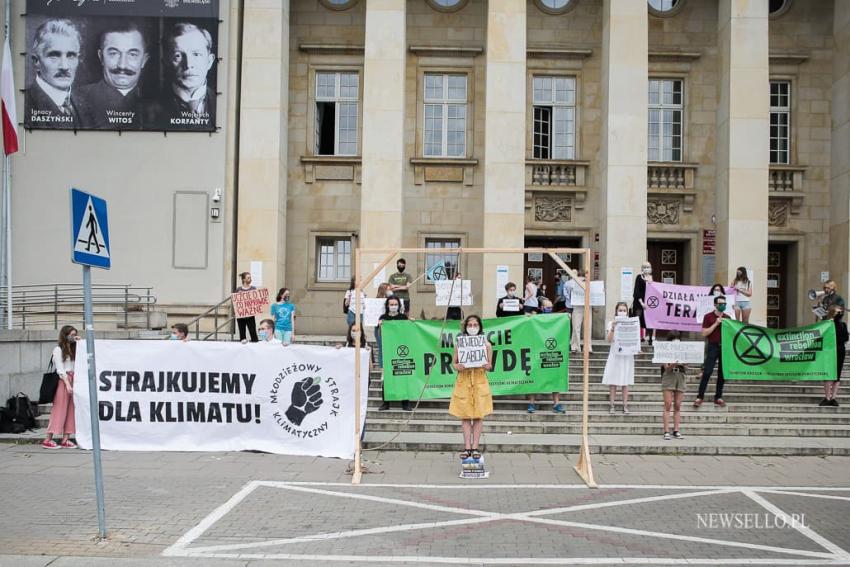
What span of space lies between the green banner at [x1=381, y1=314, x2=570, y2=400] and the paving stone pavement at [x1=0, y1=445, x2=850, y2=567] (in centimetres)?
143

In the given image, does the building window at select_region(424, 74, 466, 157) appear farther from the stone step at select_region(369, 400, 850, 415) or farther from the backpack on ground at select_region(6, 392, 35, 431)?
the backpack on ground at select_region(6, 392, 35, 431)

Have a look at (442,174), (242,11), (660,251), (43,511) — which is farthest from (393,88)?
(43,511)

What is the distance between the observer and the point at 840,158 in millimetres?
20766

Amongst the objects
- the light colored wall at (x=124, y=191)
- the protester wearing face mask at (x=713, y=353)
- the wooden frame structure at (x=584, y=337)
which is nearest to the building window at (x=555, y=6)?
the light colored wall at (x=124, y=191)

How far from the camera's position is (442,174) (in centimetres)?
2214

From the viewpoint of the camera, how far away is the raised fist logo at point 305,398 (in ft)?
36.9

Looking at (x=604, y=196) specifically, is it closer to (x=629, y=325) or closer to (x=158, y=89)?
(x=629, y=325)

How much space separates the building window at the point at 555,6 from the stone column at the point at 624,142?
2.86 m

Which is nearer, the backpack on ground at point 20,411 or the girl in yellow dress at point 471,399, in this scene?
the girl in yellow dress at point 471,399

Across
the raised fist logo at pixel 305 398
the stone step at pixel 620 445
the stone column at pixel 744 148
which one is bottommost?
the stone step at pixel 620 445

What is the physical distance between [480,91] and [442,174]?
262 cm

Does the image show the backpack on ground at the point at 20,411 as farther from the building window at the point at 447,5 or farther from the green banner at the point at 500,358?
the building window at the point at 447,5

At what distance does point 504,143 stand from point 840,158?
9.31m

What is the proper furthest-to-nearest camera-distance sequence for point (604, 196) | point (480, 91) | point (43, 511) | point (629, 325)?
point (480, 91)
point (604, 196)
point (629, 325)
point (43, 511)
